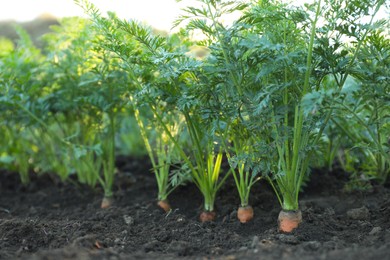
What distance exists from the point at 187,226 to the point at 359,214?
1073mm

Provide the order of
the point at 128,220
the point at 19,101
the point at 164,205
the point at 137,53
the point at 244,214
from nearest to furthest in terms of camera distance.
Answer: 1. the point at 137,53
2. the point at 244,214
3. the point at 128,220
4. the point at 164,205
5. the point at 19,101

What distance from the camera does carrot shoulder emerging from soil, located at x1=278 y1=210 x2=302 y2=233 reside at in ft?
9.43

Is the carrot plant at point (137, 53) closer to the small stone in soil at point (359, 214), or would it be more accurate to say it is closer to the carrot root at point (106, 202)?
the carrot root at point (106, 202)

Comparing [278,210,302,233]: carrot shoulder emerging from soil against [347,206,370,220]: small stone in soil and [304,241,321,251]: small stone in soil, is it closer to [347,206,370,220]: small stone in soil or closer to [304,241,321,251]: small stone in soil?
[304,241,321,251]: small stone in soil

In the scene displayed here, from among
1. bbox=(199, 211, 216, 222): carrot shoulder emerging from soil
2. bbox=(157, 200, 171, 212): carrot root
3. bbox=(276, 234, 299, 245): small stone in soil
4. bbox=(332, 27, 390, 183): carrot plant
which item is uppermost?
bbox=(332, 27, 390, 183): carrot plant

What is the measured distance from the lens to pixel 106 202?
3.84m

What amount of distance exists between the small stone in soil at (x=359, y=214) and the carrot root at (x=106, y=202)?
5.73ft

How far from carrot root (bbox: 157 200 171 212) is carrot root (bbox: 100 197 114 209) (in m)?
0.44

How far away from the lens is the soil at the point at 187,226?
8.18 feet

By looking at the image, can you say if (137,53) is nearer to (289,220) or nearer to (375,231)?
(289,220)

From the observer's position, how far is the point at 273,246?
2.52m

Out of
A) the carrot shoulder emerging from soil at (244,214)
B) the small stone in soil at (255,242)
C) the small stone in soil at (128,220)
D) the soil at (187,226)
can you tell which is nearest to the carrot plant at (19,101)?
the soil at (187,226)

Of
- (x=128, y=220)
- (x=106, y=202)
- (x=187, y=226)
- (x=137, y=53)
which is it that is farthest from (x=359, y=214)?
(x=106, y=202)

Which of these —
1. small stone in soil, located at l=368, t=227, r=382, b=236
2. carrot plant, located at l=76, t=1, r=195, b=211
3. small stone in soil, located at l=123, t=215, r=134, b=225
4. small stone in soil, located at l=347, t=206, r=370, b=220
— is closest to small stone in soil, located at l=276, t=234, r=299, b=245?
small stone in soil, located at l=368, t=227, r=382, b=236
